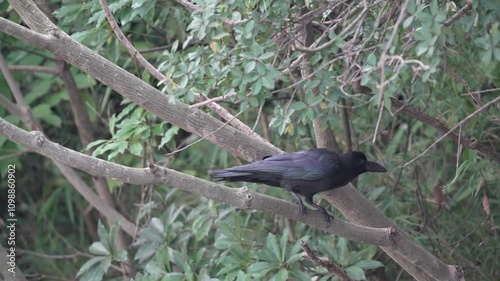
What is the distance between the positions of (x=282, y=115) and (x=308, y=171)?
75 cm

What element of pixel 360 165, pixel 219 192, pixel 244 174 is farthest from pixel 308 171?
pixel 219 192

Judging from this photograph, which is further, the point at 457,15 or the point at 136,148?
the point at 136,148

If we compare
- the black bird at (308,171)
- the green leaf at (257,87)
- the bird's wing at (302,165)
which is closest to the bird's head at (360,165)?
the black bird at (308,171)

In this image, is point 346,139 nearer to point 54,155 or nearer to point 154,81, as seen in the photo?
point 154,81

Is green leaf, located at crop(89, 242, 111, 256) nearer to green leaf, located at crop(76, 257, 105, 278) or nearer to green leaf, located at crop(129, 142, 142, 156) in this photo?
green leaf, located at crop(76, 257, 105, 278)

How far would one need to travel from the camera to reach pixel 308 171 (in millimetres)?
4449

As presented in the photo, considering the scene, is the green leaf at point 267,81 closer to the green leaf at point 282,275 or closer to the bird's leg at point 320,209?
the bird's leg at point 320,209

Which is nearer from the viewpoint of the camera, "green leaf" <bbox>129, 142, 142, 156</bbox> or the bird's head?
the bird's head

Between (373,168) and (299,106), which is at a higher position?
(299,106)

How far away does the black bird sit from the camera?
4.17 m

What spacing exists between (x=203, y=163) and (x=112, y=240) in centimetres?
176

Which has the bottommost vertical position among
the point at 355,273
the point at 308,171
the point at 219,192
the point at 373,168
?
the point at 355,273

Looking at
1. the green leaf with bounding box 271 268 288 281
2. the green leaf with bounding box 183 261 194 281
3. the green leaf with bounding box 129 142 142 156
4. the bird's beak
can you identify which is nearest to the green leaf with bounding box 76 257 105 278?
the green leaf with bounding box 183 261 194 281

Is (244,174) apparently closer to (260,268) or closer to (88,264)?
(260,268)
